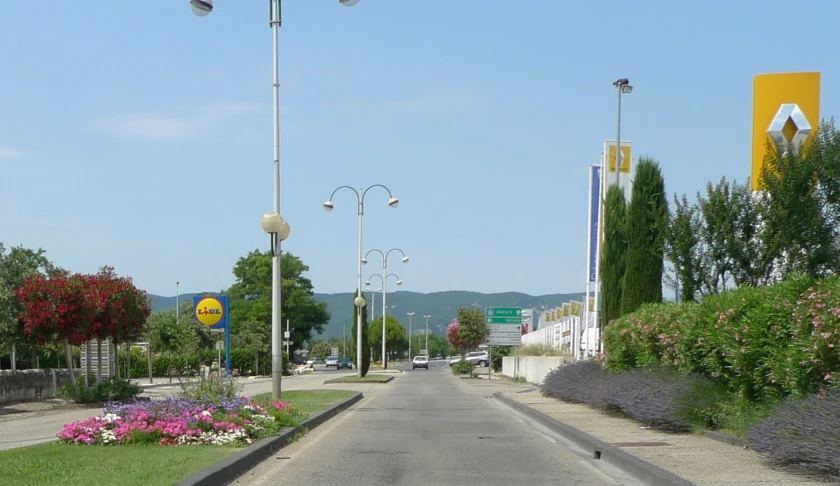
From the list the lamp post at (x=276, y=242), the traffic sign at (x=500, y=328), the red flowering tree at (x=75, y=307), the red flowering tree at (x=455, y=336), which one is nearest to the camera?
the lamp post at (x=276, y=242)

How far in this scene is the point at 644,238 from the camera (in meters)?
27.9

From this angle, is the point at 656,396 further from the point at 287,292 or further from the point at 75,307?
the point at 287,292

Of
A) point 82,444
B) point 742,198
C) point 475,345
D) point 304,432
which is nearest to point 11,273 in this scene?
point 304,432

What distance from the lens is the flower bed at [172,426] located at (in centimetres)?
1391

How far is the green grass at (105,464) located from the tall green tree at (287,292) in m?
98.7

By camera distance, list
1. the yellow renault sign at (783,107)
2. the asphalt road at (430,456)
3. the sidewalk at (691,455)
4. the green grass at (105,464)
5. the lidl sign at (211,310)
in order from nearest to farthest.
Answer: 1. the green grass at (105,464)
2. the sidewalk at (691,455)
3. the asphalt road at (430,456)
4. the yellow renault sign at (783,107)
5. the lidl sign at (211,310)

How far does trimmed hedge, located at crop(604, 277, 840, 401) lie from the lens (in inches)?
453

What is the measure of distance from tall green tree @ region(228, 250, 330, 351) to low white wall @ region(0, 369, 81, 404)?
75.9m

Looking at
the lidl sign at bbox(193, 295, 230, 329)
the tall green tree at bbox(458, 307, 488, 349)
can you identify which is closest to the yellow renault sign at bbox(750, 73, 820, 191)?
the lidl sign at bbox(193, 295, 230, 329)

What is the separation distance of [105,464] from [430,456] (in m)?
4.94

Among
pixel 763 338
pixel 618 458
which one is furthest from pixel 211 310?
pixel 763 338

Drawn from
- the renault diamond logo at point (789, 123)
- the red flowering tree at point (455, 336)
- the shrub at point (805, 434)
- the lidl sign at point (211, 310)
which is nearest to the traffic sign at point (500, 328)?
the lidl sign at point (211, 310)

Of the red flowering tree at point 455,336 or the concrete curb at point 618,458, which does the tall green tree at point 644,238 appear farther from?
the red flowering tree at point 455,336

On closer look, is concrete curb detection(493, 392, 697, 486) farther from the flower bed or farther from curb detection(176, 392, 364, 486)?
the flower bed
